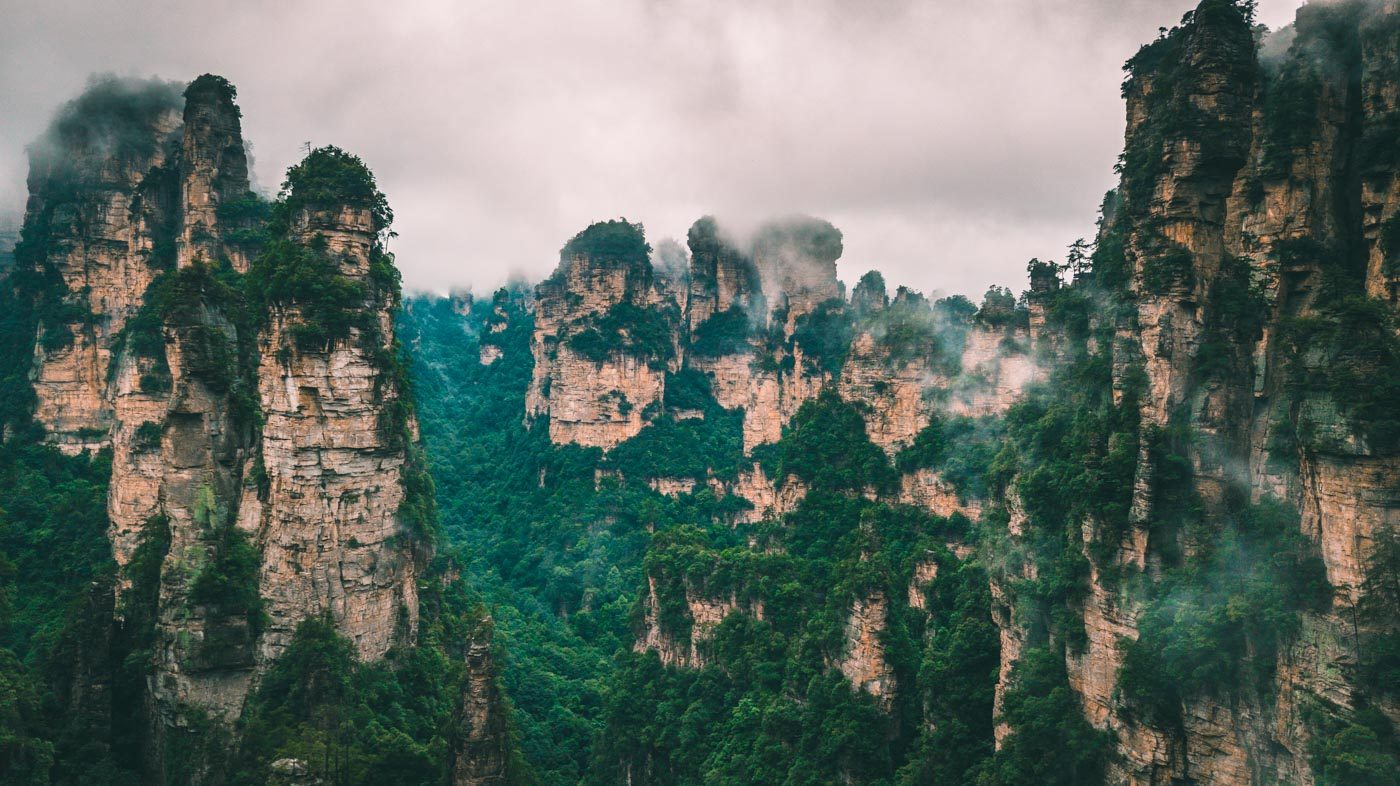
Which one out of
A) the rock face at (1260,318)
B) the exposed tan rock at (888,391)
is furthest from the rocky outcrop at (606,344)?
the rock face at (1260,318)

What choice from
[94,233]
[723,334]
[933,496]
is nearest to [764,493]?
[933,496]

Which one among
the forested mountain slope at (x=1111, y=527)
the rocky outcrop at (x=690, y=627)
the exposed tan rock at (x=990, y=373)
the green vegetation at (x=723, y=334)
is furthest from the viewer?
the green vegetation at (x=723, y=334)

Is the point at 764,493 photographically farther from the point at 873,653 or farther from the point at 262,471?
the point at 262,471

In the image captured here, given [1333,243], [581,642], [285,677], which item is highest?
[1333,243]

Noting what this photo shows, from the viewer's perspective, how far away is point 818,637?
3688 centimetres

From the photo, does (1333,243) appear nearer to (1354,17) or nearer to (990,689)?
(1354,17)

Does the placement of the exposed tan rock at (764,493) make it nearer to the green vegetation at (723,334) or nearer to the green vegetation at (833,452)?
the green vegetation at (833,452)

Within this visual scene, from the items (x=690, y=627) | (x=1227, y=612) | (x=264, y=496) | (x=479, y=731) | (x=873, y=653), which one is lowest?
(x=479, y=731)

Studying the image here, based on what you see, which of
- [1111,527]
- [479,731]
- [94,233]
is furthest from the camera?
[94,233]

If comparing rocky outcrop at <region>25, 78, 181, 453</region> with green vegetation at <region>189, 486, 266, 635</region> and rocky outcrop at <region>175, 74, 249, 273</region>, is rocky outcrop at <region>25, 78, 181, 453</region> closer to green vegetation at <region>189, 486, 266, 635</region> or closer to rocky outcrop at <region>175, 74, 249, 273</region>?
rocky outcrop at <region>175, 74, 249, 273</region>

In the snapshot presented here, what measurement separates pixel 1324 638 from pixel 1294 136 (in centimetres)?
1225

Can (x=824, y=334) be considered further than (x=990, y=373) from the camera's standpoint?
Yes

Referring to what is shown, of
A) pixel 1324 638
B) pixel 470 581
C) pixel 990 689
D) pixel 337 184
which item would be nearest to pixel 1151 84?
pixel 1324 638

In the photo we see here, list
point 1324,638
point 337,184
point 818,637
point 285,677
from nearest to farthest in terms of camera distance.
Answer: point 1324,638, point 285,677, point 337,184, point 818,637
